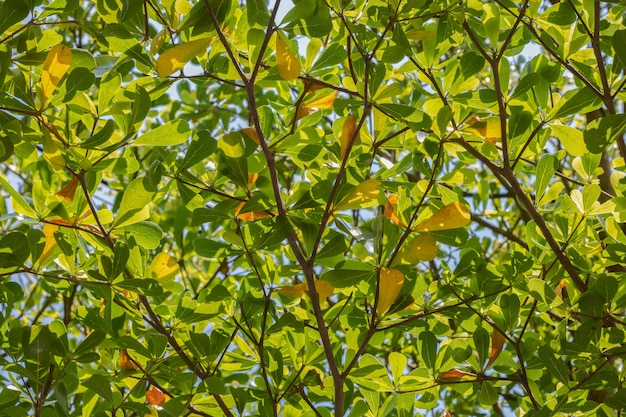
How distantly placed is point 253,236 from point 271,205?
61mm

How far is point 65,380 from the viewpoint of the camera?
2.77ft

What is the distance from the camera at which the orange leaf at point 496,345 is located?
3.10 ft

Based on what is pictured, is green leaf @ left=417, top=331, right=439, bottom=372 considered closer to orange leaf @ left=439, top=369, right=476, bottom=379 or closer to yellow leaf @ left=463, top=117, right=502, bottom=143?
orange leaf @ left=439, top=369, right=476, bottom=379

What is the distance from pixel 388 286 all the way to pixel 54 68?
0.46 meters

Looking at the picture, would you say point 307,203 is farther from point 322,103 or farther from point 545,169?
point 545,169

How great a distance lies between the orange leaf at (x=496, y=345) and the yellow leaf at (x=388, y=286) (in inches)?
8.0

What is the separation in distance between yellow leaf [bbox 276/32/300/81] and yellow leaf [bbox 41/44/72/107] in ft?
0.79

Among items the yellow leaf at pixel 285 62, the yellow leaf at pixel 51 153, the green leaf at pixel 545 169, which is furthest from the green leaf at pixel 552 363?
the yellow leaf at pixel 51 153

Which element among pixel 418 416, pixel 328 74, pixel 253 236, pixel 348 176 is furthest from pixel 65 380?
pixel 418 416

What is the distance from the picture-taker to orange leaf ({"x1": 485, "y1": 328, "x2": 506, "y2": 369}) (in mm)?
944

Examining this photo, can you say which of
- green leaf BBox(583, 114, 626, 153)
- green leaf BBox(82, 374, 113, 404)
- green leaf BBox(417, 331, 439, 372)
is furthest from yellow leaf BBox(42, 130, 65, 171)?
green leaf BBox(583, 114, 626, 153)

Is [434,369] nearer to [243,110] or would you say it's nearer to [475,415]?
[475,415]

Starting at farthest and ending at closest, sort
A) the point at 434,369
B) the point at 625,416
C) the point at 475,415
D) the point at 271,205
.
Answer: the point at 475,415 < the point at 625,416 < the point at 434,369 < the point at 271,205

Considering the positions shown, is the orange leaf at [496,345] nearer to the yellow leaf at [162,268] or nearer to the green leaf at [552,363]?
the green leaf at [552,363]
